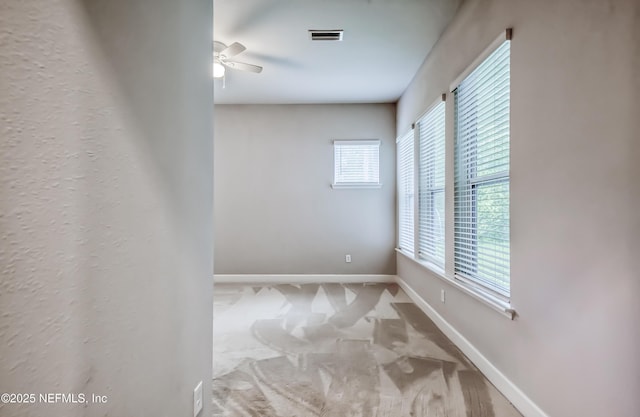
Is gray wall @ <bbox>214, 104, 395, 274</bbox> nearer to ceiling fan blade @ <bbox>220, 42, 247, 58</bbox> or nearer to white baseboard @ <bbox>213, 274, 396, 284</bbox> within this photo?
white baseboard @ <bbox>213, 274, 396, 284</bbox>

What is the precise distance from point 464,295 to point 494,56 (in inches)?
71.7

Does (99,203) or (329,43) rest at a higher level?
(329,43)

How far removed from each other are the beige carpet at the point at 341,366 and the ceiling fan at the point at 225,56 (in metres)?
2.65

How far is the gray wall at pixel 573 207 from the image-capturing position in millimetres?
1204

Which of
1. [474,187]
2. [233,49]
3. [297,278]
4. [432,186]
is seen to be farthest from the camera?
[297,278]

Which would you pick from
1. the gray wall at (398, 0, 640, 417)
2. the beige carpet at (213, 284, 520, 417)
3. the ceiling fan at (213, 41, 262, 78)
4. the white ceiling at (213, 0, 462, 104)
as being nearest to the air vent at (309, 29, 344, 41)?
the white ceiling at (213, 0, 462, 104)

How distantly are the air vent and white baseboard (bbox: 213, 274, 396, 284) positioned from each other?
3.43 m

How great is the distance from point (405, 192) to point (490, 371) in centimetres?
280

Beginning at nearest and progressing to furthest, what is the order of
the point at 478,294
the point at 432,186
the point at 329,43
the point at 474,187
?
the point at 478,294, the point at 474,187, the point at 329,43, the point at 432,186

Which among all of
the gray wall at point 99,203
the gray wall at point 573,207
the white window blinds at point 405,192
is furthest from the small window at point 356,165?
the gray wall at point 99,203

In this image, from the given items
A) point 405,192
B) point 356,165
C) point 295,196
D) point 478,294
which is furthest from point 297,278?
point 478,294

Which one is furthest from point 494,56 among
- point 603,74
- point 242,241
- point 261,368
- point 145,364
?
point 242,241

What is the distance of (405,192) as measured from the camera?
4598 mm

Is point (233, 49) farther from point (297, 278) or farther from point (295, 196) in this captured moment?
point (297, 278)
